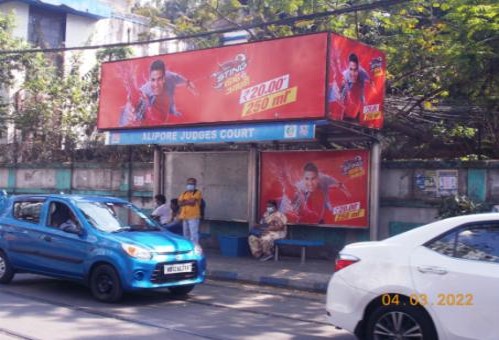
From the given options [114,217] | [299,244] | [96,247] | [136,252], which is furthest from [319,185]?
[96,247]

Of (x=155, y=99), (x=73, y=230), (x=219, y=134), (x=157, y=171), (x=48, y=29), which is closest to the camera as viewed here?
(x=73, y=230)

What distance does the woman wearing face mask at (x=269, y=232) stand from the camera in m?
14.0

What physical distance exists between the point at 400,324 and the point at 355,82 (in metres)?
7.63

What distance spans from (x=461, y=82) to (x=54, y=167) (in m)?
12.7

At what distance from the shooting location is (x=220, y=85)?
14.1m

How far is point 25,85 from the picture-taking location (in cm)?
2316

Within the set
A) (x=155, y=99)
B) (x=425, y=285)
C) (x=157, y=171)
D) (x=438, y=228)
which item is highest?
(x=155, y=99)

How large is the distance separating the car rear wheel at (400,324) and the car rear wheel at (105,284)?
404 cm

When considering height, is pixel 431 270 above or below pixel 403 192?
below

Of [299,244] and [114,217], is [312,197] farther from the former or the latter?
[114,217]

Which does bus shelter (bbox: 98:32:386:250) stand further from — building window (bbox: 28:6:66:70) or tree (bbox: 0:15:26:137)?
building window (bbox: 28:6:66:70)

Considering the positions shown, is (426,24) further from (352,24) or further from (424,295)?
(424,295)

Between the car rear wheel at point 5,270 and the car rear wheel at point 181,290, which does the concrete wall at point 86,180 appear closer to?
the car rear wheel at point 5,270
